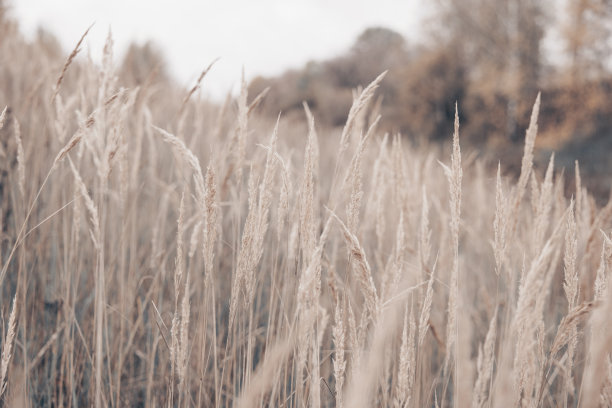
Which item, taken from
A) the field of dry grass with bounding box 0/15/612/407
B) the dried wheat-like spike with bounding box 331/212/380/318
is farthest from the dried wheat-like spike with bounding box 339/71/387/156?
the dried wheat-like spike with bounding box 331/212/380/318

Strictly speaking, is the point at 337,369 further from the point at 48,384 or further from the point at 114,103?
the point at 48,384

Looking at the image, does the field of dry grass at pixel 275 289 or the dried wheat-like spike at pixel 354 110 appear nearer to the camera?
the field of dry grass at pixel 275 289

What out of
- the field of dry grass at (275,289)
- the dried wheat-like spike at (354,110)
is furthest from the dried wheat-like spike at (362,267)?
the dried wheat-like spike at (354,110)

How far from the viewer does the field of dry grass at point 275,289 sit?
0.81 m

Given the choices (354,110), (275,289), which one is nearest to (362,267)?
(354,110)

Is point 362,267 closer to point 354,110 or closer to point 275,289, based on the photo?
point 354,110

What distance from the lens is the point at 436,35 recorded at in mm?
20625

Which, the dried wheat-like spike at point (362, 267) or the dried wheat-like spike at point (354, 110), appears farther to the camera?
the dried wheat-like spike at point (354, 110)

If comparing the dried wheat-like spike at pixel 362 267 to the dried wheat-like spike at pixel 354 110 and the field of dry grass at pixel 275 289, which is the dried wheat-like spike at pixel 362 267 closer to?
the field of dry grass at pixel 275 289

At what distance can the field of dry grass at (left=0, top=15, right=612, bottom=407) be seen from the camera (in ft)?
2.65

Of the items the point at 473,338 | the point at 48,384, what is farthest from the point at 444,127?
the point at 48,384

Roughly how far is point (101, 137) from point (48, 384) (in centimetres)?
89

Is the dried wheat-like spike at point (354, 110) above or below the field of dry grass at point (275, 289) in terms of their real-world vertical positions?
above

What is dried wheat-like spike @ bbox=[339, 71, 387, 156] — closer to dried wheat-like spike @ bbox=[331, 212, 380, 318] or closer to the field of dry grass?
the field of dry grass
